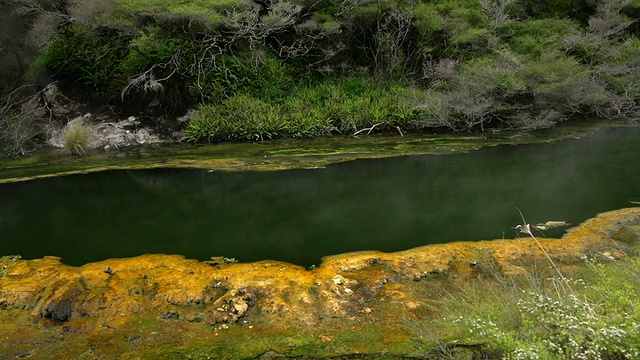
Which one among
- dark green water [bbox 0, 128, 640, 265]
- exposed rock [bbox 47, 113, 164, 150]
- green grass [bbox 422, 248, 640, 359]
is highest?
exposed rock [bbox 47, 113, 164, 150]

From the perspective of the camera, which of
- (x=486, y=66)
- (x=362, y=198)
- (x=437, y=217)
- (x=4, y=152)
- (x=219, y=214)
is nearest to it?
(x=437, y=217)

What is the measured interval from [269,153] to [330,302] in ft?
16.5

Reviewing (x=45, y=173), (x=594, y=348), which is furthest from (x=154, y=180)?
(x=594, y=348)

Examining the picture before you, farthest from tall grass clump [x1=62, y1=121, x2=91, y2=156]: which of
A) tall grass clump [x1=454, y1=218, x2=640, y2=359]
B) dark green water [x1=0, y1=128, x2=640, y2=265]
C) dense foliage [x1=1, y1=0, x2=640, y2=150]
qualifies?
tall grass clump [x1=454, y1=218, x2=640, y2=359]

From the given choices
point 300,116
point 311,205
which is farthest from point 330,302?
point 300,116

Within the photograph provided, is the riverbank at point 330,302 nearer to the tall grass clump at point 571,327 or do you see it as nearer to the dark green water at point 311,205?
the tall grass clump at point 571,327

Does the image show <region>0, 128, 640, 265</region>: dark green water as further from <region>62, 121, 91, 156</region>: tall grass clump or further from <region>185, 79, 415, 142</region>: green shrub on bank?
<region>185, 79, 415, 142</region>: green shrub on bank

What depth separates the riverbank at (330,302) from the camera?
2.24 meters

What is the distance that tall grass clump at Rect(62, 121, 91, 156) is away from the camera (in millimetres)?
7863

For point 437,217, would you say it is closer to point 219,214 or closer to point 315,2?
point 219,214

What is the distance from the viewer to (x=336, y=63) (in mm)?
11344

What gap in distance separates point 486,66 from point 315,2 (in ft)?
14.3

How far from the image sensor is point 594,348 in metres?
1.70

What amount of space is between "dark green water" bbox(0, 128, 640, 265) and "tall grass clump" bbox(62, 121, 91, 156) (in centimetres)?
161
